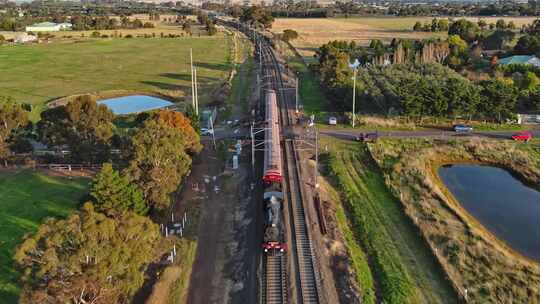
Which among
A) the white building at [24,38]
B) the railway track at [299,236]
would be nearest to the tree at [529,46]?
the railway track at [299,236]

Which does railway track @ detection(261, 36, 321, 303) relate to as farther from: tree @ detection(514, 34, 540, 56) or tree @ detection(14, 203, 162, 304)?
tree @ detection(514, 34, 540, 56)

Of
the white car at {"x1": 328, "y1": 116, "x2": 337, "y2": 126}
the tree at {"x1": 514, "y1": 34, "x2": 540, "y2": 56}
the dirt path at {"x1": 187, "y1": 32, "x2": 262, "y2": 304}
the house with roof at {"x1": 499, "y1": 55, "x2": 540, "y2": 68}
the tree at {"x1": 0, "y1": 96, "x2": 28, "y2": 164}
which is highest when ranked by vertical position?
the tree at {"x1": 514, "y1": 34, "x2": 540, "y2": 56}

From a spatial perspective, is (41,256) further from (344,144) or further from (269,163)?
(344,144)

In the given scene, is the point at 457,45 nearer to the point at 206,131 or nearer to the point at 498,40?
the point at 498,40

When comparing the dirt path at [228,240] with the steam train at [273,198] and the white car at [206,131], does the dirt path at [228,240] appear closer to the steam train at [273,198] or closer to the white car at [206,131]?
the steam train at [273,198]

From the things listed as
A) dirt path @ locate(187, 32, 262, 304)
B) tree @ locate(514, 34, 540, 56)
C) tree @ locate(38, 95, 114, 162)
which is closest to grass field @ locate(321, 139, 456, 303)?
dirt path @ locate(187, 32, 262, 304)
